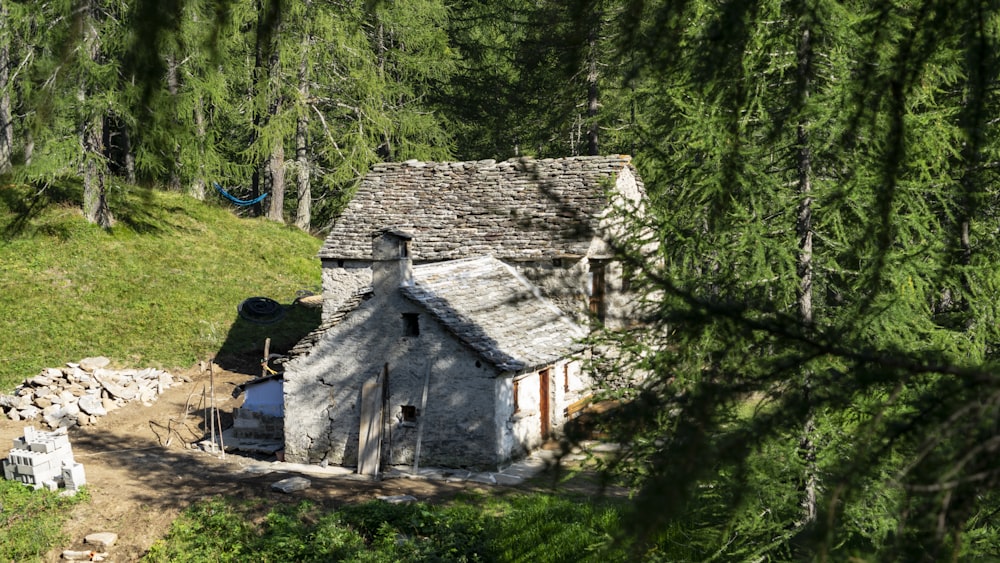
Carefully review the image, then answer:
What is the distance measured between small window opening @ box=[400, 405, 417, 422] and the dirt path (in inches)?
58.4

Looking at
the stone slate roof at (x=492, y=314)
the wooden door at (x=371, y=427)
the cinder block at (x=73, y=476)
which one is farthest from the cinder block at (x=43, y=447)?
the stone slate roof at (x=492, y=314)

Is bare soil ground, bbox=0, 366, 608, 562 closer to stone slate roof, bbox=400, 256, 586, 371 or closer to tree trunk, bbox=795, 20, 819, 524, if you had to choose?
stone slate roof, bbox=400, 256, 586, 371

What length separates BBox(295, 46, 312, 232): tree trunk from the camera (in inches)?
1137

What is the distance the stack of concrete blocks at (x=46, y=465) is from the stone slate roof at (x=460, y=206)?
320 inches

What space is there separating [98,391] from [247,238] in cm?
1079

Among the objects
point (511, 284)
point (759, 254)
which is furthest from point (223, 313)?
point (759, 254)

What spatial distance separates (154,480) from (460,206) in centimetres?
972

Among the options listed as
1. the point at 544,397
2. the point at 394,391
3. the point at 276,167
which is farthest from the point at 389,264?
the point at 276,167

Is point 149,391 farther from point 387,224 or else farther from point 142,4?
point 142,4

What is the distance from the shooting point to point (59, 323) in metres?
21.6

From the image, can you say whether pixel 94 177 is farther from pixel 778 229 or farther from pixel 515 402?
pixel 778 229

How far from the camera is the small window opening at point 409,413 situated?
51.4ft

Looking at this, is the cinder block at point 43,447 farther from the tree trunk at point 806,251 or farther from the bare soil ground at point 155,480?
the tree trunk at point 806,251

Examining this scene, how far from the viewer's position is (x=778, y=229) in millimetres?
8672
